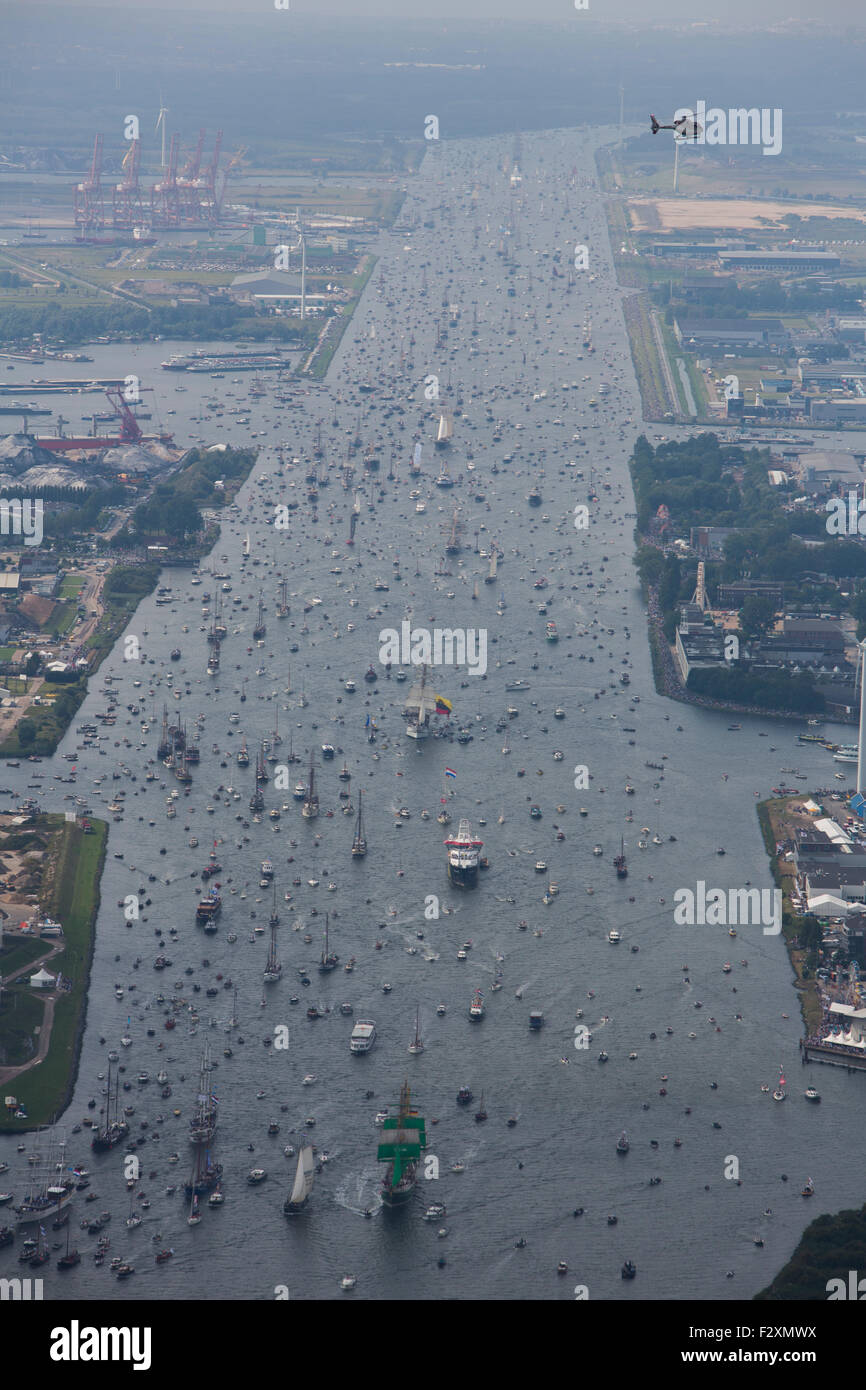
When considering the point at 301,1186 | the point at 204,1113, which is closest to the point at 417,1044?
the point at 204,1113

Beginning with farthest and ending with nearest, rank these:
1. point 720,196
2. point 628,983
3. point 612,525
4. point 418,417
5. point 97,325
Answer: point 720,196
point 97,325
point 418,417
point 612,525
point 628,983

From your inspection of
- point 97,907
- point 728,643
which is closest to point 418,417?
point 728,643

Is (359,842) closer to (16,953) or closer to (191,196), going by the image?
(16,953)

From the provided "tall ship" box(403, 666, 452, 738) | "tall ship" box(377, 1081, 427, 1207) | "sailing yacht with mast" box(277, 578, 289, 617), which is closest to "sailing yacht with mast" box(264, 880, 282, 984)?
"tall ship" box(377, 1081, 427, 1207)

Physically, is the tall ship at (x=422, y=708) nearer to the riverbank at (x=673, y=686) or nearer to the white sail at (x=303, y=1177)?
the riverbank at (x=673, y=686)

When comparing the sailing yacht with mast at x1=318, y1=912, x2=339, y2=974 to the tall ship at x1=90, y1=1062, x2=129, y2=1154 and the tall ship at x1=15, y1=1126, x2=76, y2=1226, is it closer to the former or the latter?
the tall ship at x1=90, y1=1062, x2=129, y2=1154

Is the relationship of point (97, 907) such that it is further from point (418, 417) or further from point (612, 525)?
point (418, 417)
